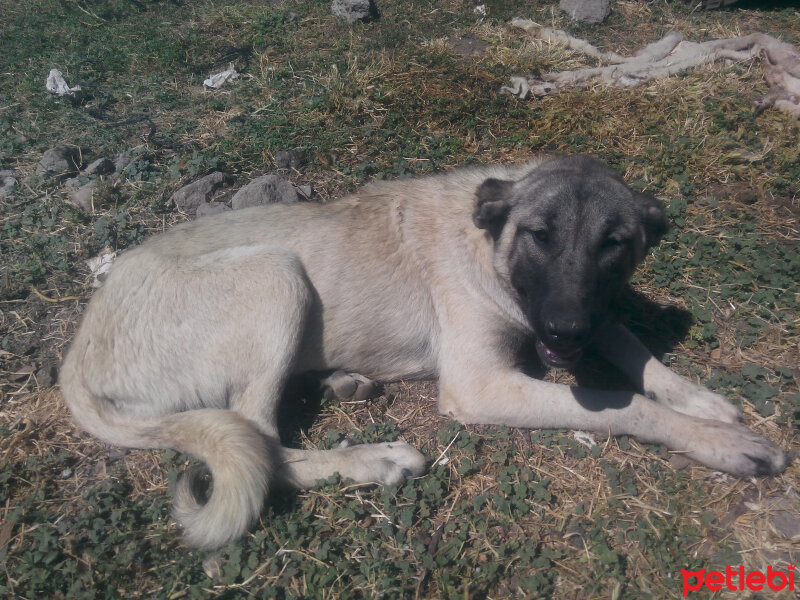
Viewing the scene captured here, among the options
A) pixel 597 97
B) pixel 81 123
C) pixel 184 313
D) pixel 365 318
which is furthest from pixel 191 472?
pixel 597 97

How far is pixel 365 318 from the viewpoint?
154 inches

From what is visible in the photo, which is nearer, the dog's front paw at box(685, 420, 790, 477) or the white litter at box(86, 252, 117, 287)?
the dog's front paw at box(685, 420, 790, 477)

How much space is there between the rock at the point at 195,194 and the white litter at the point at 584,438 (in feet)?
12.9

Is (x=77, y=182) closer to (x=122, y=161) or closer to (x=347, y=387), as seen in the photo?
(x=122, y=161)

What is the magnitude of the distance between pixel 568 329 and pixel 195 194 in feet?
12.7

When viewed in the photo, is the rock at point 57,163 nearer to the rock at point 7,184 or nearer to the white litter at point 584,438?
the rock at point 7,184

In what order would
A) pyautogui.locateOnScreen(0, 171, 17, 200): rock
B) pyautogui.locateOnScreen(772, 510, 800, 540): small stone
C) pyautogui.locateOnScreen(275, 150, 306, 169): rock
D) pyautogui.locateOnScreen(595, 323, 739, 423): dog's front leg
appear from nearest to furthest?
1. pyautogui.locateOnScreen(772, 510, 800, 540): small stone
2. pyautogui.locateOnScreen(595, 323, 739, 423): dog's front leg
3. pyautogui.locateOnScreen(0, 171, 17, 200): rock
4. pyautogui.locateOnScreen(275, 150, 306, 169): rock

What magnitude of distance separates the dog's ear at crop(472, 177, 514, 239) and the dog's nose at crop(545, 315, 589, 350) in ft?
2.98

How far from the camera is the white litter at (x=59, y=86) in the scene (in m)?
6.61

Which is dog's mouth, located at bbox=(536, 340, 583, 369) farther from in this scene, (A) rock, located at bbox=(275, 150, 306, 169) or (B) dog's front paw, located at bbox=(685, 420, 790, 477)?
(A) rock, located at bbox=(275, 150, 306, 169)

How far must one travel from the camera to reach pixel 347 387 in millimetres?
3910

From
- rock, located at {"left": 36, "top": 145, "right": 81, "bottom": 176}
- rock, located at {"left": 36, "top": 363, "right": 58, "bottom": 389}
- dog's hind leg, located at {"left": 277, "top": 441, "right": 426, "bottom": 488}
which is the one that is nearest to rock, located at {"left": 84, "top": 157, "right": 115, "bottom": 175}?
rock, located at {"left": 36, "top": 145, "right": 81, "bottom": 176}

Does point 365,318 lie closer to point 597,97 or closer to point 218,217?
point 218,217

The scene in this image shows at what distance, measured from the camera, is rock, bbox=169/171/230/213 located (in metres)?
5.33
